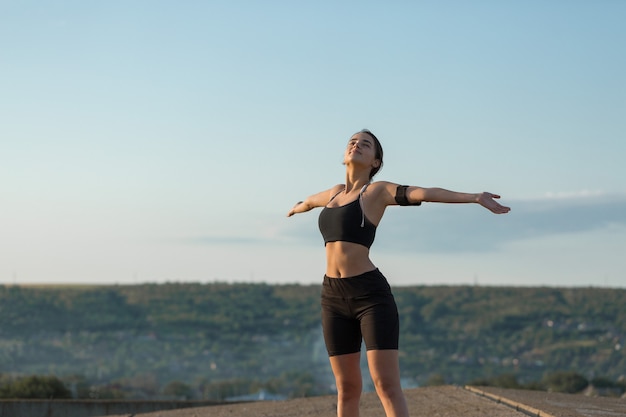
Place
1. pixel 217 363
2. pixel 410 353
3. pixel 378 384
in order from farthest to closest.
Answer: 1. pixel 217 363
2. pixel 410 353
3. pixel 378 384

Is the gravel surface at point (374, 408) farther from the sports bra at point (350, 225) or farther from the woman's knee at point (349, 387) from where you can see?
the sports bra at point (350, 225)

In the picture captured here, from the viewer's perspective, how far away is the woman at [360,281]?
7.91 metres

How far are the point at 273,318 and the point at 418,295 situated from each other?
20.8 m

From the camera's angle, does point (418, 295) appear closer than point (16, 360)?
No

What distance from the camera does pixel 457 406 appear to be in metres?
14.3

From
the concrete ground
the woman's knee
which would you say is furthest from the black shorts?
the concrete ground

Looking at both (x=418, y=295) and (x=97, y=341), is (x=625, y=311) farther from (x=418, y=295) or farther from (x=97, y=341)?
(x=97, y=341)

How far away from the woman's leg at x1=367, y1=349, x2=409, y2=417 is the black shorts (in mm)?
56

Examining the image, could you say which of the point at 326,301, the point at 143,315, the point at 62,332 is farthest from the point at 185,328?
the point at 326,301

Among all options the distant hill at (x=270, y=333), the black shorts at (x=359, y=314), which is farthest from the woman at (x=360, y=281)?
the distant hill at (x=270, y=333)

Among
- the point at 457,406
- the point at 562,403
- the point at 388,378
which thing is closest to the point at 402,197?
the point at 388,378

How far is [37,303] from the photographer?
16038 cm

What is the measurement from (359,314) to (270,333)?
150955 millimetres

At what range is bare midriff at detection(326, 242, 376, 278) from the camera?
8.09 m
